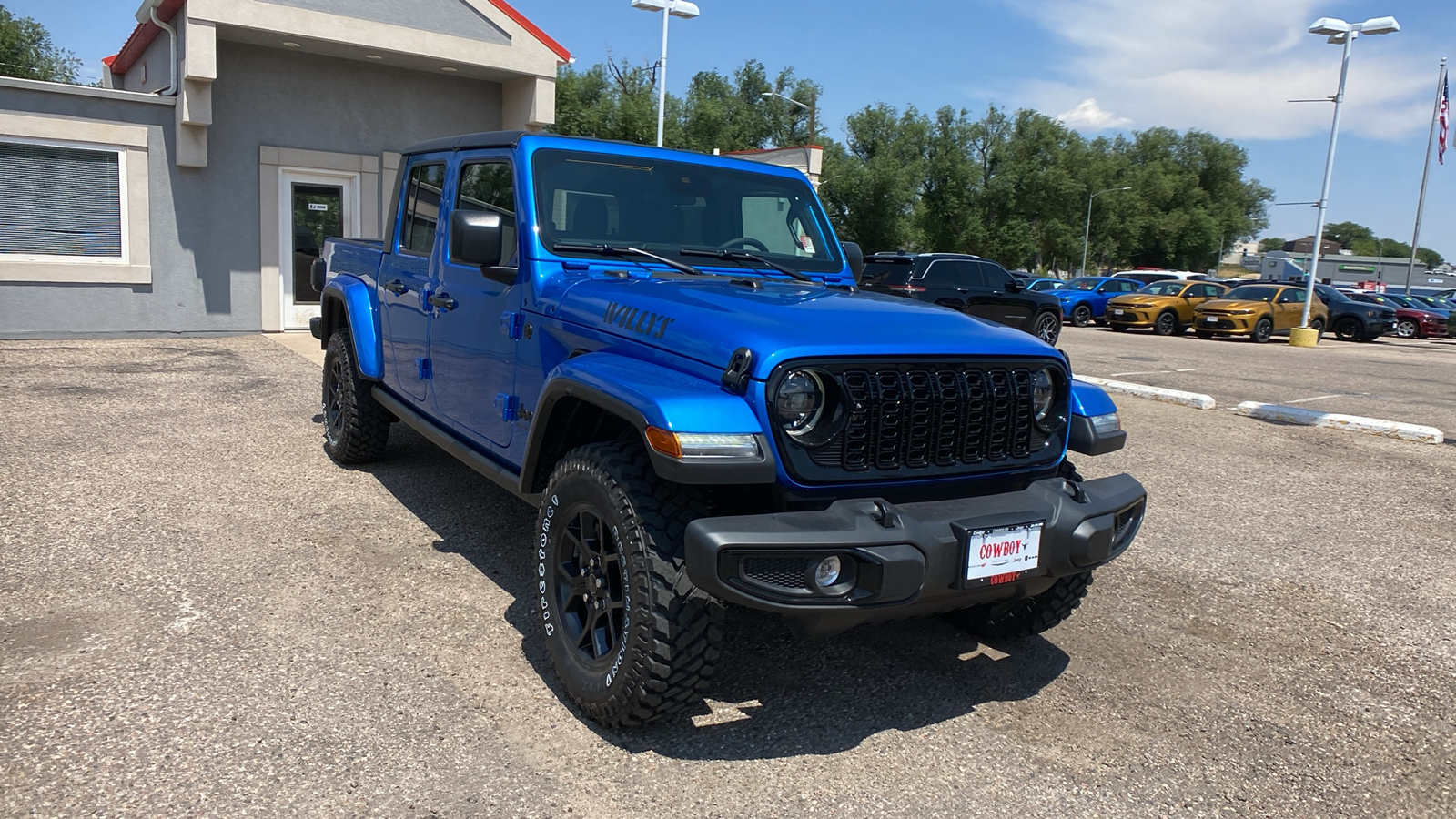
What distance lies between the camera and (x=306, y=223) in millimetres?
13594

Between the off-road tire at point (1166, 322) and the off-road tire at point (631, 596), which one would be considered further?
the off-road tire at point (1166, 322)

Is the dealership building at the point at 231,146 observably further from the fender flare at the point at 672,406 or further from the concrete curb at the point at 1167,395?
the fender flare at the point at 672,406

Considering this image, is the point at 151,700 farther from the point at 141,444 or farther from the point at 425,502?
the point at 141,444

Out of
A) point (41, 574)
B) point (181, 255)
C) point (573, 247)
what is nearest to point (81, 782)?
point (41, 574)

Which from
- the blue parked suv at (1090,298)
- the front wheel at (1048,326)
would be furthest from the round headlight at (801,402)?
the blue parked suv at (1090,298)

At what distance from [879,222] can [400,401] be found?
177 feet

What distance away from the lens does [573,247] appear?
4074mm

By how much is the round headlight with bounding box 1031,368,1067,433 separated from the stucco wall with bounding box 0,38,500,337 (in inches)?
473

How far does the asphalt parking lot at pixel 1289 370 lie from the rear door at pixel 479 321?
9381 mm

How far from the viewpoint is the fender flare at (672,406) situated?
2785 mm

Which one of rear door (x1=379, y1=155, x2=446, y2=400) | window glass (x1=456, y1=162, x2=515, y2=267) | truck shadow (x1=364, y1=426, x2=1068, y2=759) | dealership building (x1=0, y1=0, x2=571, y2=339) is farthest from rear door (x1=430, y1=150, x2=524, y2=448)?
dealership building (x1=0, y1=0, x2=571, y2=339)

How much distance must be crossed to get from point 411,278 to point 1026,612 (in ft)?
11.3

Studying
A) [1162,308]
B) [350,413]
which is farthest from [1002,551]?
[1162,308]

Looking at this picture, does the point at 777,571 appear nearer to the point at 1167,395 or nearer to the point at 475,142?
the point at 475,142
